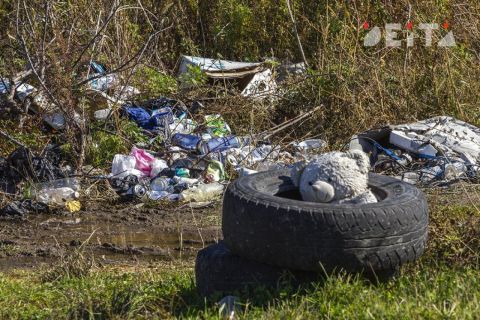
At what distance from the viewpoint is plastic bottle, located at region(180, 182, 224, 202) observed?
8.10 metres

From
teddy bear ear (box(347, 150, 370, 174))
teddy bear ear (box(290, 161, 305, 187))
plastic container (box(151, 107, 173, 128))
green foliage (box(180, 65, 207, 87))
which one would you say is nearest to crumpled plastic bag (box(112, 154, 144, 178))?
plastic container (box(151, 107, 173, 128))

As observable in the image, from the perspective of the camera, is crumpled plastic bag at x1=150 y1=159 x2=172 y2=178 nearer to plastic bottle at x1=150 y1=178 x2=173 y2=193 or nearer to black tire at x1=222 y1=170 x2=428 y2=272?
plastic bottle at x1=150 y1=178 x2=173 y2=193

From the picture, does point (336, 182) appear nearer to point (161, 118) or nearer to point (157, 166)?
point (157, 166)

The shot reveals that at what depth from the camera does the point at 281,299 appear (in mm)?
4246

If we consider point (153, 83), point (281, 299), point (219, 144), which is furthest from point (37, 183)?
point (281, 299)

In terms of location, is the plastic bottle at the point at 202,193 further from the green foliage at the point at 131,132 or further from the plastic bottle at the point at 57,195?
the green foliage at the point at 131,132

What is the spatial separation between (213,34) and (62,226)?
18.4ft

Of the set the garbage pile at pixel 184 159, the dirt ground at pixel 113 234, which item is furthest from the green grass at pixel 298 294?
the garbage pile at pixel 184 159

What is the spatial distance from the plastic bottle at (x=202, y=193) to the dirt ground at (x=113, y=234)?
18 centimetres

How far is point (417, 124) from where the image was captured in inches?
353

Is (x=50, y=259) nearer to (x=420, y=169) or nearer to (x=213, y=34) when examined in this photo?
(x=420, y=169)

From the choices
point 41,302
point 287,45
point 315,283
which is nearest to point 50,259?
point 41,302

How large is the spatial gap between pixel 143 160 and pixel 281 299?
4678 mm

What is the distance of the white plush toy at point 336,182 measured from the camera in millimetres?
4633
